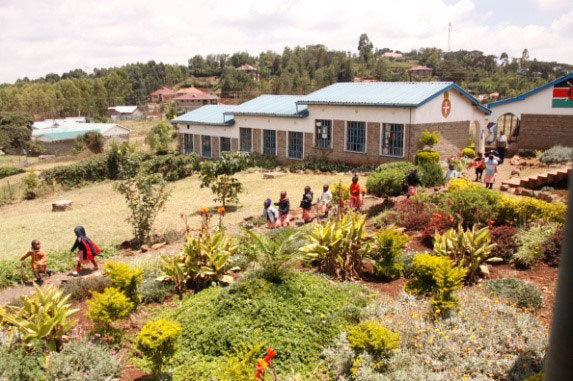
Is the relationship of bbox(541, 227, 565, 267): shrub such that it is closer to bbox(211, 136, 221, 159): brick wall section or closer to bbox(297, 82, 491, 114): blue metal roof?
bbox(297, 82, 491, 114): blue metal roof

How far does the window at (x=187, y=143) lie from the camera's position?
1420 inches

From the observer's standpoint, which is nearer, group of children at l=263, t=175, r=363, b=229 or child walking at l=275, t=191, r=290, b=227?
group of children at l=263, t=175, r=363, b=229

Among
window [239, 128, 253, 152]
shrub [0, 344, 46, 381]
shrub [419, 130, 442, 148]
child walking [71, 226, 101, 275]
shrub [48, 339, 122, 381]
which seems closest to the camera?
shrub [0, 344, 46, 381]

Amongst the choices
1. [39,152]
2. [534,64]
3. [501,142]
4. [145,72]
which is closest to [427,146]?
[501,142]

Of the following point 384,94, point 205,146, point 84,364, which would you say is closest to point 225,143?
point 205,146

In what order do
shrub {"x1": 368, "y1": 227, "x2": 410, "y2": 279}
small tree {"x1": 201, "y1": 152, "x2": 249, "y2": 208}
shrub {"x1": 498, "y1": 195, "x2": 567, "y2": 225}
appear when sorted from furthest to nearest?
small tree {"x1": 201, "y1": 152, "x2": 249, "y2": 208}, shrub {"x1": 498, "y1": 195, "x2": 567, "y2": 225}, shrub {"x1": 368, "y1": 227, "x2": 410, "y2": 279}

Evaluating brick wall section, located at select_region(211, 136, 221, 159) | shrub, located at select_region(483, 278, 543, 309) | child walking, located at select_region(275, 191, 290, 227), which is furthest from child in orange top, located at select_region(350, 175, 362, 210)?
brick wall section, located at select_region(211, 136, 221, 159)

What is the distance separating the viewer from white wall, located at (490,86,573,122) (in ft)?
84.6

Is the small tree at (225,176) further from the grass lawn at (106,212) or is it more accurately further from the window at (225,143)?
the window at (225,143)

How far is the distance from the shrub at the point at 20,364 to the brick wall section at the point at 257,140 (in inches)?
996

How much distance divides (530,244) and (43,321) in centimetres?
815

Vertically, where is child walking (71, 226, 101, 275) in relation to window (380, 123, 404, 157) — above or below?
below

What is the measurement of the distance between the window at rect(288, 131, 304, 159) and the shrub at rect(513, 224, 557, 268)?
65.0 feet

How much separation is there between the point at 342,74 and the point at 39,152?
190 feet
